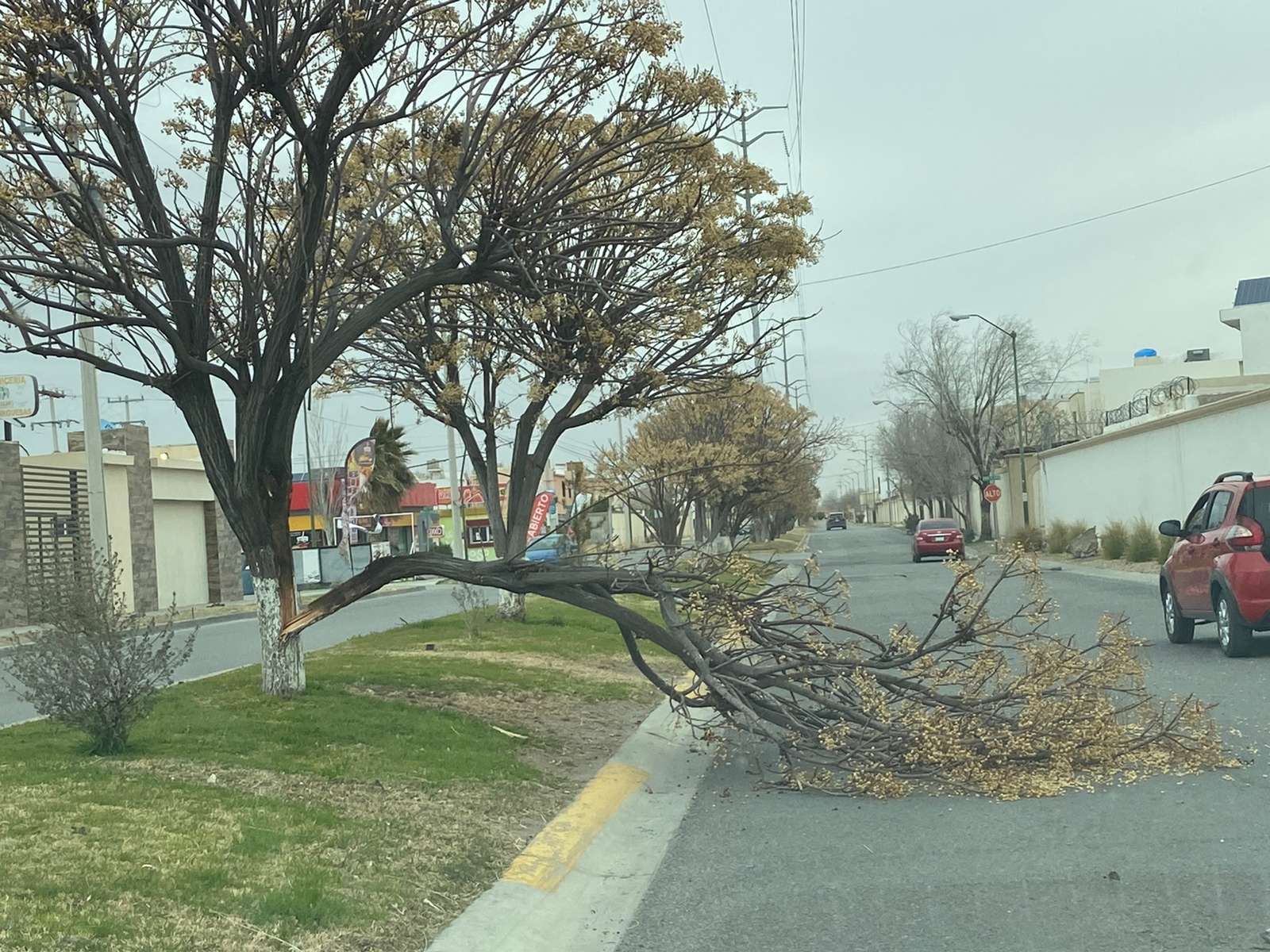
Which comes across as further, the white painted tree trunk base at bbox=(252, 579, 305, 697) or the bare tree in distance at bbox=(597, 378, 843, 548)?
the bare tree in distance at bbox=(597, 378, 843, 548)

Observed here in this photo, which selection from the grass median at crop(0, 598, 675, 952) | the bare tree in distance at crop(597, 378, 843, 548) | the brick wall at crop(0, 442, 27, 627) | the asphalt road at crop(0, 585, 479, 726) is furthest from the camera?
the brick wall at crop(0, 442, 27, 627)

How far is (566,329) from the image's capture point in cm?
1353

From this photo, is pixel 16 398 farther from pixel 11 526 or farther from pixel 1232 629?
pixel 1232 629

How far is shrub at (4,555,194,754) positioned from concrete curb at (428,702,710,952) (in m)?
2.78

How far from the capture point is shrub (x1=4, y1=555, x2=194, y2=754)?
8094 millimetres

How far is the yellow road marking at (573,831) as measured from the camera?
6.58 m

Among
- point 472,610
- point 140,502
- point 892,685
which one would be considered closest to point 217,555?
point 140,502

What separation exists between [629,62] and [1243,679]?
787 cm

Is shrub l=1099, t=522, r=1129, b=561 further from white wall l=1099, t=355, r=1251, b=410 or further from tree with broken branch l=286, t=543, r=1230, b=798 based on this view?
white wall l=1099, t=355, r=1251, b=410

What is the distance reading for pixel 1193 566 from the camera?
14.1m

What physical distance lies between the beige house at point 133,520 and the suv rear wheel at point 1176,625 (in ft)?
69.0

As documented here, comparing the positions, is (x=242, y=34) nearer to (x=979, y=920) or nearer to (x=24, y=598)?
(x=24, y=598)

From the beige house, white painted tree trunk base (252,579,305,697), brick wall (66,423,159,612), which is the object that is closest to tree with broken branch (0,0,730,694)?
white painted tree trunk base (252,579,305,697)

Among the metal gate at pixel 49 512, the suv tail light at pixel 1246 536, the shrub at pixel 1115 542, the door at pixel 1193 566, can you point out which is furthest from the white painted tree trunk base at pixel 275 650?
the shrub at pixel 1115 542
